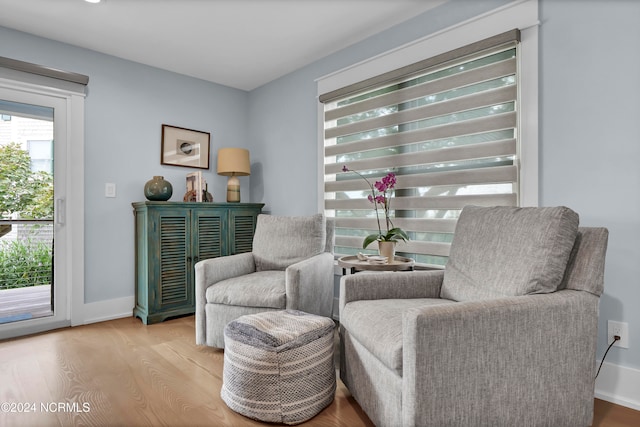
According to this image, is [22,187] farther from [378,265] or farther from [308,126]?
[378,265]

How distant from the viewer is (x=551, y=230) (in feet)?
4.73

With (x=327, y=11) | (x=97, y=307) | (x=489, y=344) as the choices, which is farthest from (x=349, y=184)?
(x=97, y=307)

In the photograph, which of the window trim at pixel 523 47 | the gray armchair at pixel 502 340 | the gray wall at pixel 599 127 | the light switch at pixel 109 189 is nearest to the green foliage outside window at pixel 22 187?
the light switch at pixel 109 189

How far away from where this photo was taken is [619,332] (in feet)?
5.72

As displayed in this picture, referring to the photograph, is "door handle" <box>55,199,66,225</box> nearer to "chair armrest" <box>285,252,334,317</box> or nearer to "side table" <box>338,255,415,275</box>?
"chair armrest" <box>285,252,334,317</box>

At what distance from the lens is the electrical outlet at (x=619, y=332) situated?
1.72m

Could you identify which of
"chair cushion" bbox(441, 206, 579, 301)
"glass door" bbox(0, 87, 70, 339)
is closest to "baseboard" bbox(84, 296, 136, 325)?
"glass door" bbox(0, 87, 70, 339)

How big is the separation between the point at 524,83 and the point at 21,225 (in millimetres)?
3598

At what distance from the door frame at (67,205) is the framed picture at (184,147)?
27.4 inches

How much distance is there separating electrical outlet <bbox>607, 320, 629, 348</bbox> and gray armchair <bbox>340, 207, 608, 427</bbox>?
1.76 ft

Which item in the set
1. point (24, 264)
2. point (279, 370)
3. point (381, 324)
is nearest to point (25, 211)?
point (24, 264)

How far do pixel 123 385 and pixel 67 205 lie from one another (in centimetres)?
173

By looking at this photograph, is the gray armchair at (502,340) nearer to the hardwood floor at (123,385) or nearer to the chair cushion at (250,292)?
the hardwood floor at (123,385)

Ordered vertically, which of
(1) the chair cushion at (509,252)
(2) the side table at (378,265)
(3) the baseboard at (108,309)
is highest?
(1) the chair cushion at (509,252)
